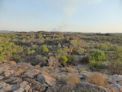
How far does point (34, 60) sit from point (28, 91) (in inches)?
834

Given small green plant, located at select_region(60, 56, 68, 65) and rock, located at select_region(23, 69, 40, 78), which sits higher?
rock, located at select_region(23, 69, 40, 78)

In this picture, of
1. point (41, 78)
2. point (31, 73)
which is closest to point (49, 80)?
point (41, 78)

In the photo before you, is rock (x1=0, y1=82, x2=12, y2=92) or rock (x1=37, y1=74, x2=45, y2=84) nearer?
rock (x1=0, y1=82, x2=12, y2=92)

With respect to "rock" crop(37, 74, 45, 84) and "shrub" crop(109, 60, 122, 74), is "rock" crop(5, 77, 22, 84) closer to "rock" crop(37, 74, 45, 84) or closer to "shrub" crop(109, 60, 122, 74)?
"rock" crop(37, 74, 45, 84)

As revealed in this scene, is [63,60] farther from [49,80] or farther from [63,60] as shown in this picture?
[49,80]

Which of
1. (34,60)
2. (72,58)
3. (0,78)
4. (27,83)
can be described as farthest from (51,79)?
(72,58)

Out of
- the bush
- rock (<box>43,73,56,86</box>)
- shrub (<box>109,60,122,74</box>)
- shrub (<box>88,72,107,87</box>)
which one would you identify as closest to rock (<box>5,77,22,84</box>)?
rock (<box>43,73,56,86</box>)

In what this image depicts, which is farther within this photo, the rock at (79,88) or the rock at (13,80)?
the rock at (13,80)

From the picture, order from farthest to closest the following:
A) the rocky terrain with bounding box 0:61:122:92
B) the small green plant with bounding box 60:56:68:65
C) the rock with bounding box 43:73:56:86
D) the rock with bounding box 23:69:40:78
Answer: the small green plant with bounding box 60:56:68:65 → the rock with bounding box 23:69:40:78 → the rock with bounding box 43:73:56:86 → the rocky terrain with bounding box 0:61:122:92

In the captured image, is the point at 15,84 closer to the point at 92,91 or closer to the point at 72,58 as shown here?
the point at 92,91

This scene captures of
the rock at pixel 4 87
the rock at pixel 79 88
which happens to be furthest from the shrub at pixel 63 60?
the rock at pixel 79 88

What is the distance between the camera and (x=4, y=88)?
1614cm

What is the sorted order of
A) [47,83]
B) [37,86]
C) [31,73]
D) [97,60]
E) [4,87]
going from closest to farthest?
1. [4,87]
2. [37,86]
3. [47,83]
4. [31,73]
5. [97,60]

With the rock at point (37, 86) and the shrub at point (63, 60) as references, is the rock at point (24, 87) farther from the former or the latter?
the shrub at point (63, 60)
